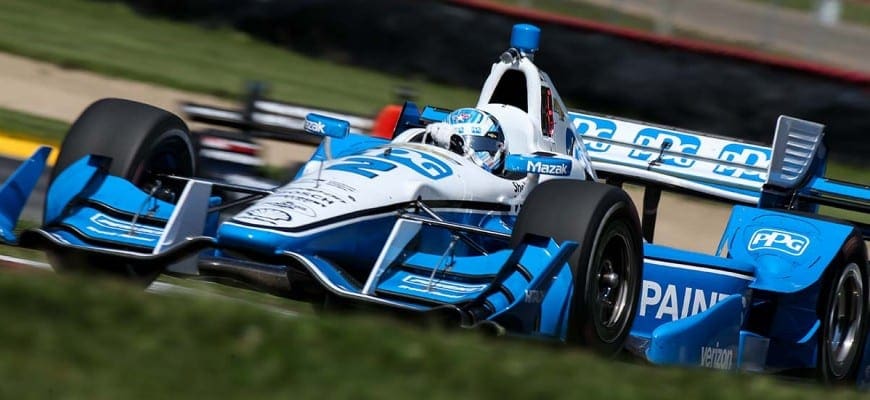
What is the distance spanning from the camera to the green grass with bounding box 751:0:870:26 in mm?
23438

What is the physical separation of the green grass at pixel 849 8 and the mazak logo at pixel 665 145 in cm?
1450

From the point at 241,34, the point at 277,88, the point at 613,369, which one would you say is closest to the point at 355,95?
the point at 277,88

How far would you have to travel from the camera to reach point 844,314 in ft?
24.8

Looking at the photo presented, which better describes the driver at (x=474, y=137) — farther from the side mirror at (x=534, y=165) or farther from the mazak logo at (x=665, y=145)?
the mazak logo at (x=665, y=145)

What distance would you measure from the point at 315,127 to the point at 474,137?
77cm

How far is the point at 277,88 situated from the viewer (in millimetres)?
14750

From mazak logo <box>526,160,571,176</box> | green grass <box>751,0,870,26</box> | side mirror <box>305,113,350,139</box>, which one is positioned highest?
green grass <box>751,0,870,26</box>

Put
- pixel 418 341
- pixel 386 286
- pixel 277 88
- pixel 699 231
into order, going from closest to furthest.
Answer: pixel 418 341 < pixel 386 286 < pixel 699 231 < pixel 277 88

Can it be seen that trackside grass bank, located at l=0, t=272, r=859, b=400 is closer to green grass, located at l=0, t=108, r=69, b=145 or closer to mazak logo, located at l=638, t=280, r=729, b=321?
mazak logo, located at l=638, t=280, r=729, b=321

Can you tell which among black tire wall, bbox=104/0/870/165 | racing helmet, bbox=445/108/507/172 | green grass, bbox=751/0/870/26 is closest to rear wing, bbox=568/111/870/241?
racing helmet, bbox=445/108/507/172

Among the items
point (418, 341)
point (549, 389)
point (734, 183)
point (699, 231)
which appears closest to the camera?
point (549, 389)

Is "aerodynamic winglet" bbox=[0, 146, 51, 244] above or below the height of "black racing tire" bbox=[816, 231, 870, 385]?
above

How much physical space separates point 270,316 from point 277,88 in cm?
1069

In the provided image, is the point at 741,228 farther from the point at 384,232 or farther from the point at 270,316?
the point at 270,316
